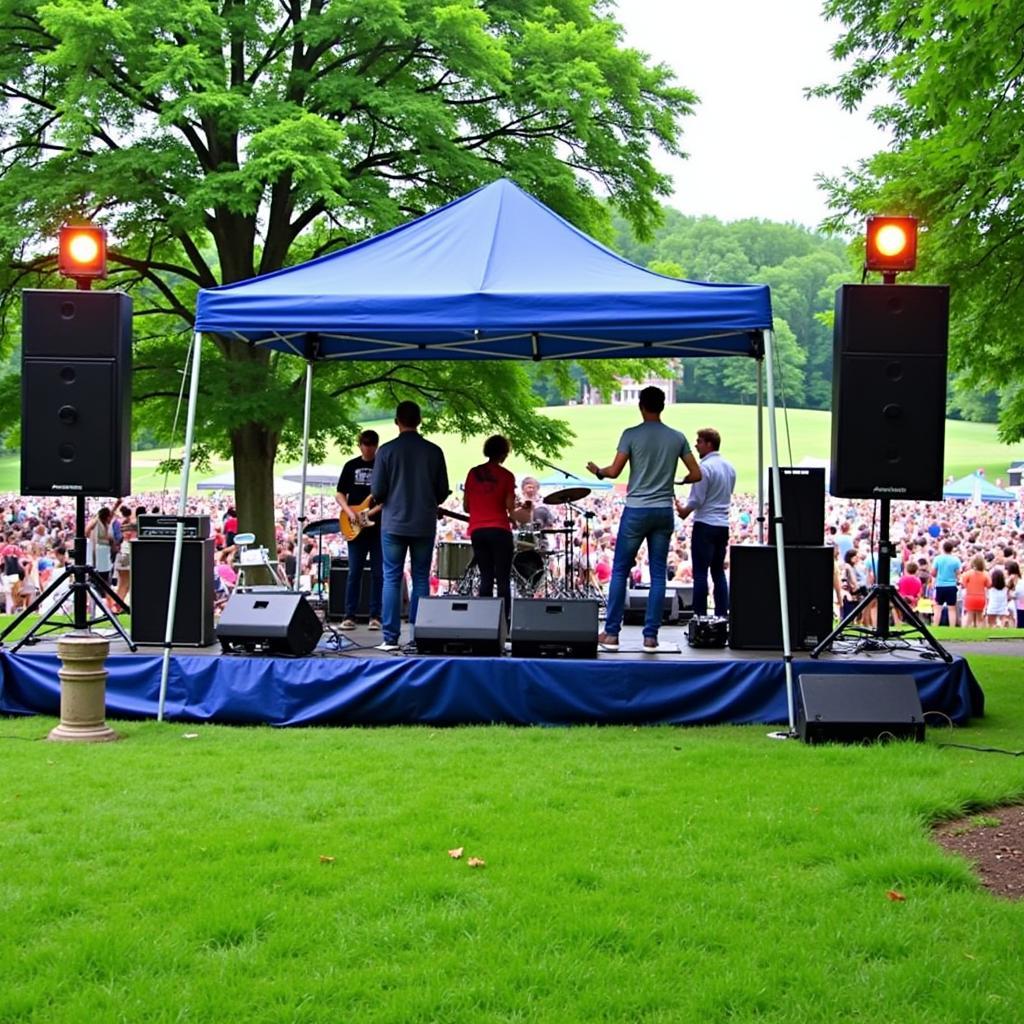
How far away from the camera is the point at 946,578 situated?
1856cm

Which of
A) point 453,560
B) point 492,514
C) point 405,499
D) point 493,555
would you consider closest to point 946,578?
point 453,560

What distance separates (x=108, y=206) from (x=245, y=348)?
2.65 metres

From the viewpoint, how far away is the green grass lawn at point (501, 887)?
3477 millimetres

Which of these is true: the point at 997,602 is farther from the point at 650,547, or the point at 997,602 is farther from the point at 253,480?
the point at 650,547

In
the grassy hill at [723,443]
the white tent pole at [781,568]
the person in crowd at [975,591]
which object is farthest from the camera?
the grassy hill at [723,443]

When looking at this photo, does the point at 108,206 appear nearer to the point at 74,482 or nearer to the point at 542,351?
the point at 542,351

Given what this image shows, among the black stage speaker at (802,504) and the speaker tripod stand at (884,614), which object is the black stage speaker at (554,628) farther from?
the black stage speaker at (802,504)

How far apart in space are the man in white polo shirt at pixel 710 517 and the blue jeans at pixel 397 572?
2036 millimetres

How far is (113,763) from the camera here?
6551 millimetres

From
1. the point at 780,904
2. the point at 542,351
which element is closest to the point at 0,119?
the point at 542,351

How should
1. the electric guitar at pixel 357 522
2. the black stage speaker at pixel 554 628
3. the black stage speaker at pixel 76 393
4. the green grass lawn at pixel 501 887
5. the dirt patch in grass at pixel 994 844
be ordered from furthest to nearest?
1. the electric guitar at pixel 357 522
2. the black stage speaker at pixel 76 393
3. the black stage speaker at pixel 554 628
4. the dirt patch in grass at pixel 994 844
5. the green grass lawn at pixel 501 887

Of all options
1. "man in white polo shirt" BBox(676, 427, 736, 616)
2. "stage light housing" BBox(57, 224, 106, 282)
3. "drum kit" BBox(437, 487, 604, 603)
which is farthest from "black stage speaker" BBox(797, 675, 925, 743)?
"stage light housing" BBox(57, 224, 106, 282)

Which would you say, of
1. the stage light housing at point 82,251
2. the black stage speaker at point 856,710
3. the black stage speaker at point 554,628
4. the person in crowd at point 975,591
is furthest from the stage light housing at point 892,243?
the person in crowd at point 975,591

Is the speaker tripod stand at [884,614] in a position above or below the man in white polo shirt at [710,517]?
below
